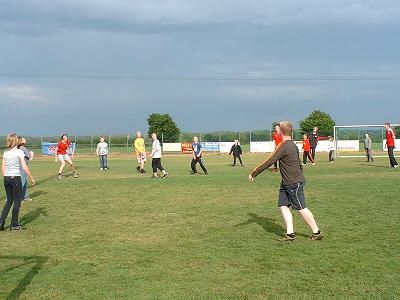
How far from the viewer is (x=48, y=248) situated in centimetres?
798

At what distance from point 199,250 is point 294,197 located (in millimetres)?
1793

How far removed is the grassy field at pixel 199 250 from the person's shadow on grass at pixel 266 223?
0.12 feet

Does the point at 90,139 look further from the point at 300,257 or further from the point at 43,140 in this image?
the point at 300,257

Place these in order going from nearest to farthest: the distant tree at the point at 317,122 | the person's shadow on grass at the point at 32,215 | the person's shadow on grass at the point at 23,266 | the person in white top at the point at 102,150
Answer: the person's shadow on grass at the point at 23,266 → the person's shadow on grass at the point at 32,215 → the person in white top at the point at 102,150 → the distant tree at the point at 317,122

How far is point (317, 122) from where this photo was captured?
2566 inches

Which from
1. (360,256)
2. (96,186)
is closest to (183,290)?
(360,256)

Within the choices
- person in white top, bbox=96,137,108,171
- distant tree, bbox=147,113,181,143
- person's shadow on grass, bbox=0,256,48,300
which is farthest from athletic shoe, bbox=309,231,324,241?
distant tree, bbox=147,113,181,143

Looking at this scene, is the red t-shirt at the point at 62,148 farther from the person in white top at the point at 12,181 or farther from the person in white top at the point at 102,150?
the person in white top at the point at 12,181

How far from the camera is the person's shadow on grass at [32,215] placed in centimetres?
1070

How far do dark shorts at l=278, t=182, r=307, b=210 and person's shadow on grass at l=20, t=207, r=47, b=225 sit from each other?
5.66 meters

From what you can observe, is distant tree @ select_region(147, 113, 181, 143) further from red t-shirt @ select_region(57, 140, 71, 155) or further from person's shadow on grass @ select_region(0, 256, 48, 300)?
person's shadow on grass @ select_region(0, 256, 48, 300)

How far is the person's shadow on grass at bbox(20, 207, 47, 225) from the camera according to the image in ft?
35.1

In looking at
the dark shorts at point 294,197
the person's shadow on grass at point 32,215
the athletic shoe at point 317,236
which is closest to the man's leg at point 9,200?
the person's shadow on grass at point 32,215

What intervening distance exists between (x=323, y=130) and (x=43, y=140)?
35.0m
